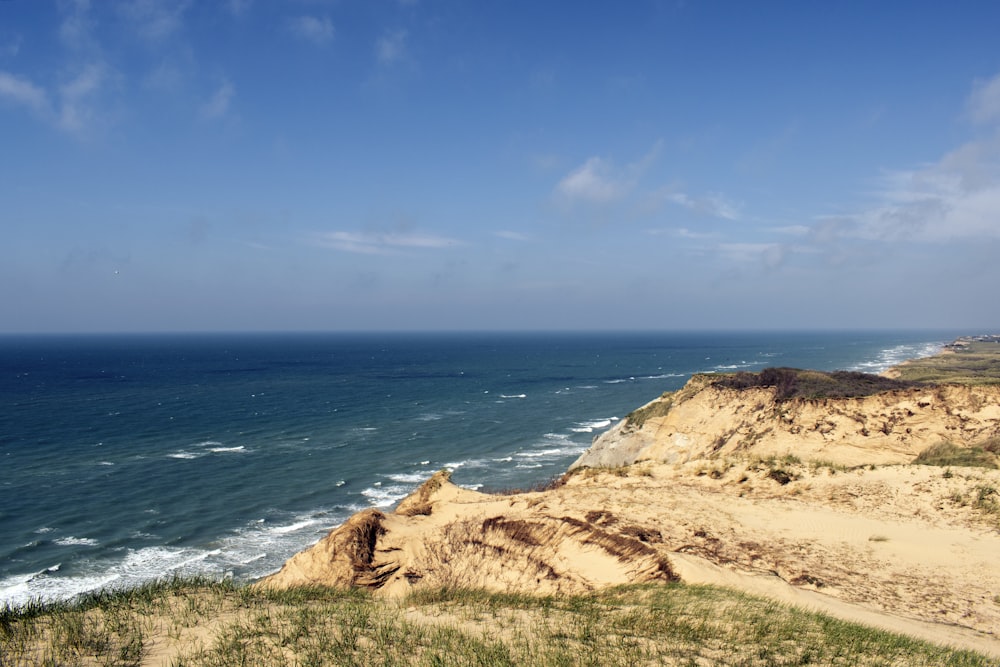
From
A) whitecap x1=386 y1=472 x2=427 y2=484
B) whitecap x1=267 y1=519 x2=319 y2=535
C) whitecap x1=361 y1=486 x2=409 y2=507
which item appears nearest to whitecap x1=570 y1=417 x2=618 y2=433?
whitecap x1=386 y1=472 x2=427 y2=484

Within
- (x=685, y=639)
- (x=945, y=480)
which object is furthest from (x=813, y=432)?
(x=685, y=639)

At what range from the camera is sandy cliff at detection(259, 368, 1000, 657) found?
1411 centimetres

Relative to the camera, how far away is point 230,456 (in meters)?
48.1

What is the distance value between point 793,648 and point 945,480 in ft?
59.1

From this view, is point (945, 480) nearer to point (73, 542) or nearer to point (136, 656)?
point (136, 656)

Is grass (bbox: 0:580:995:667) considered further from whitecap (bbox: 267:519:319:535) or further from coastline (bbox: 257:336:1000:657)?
whitecap (bbox: 267:519:319:535)

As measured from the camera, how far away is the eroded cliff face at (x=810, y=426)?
29125 millimetres

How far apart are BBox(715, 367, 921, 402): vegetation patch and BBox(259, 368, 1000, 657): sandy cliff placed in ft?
22.3

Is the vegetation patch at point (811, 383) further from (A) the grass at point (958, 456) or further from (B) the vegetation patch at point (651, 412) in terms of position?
(A) the grass at point (958, 456)

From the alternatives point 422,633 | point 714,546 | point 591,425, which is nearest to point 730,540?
point 714,546

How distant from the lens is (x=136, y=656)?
8.09 metres

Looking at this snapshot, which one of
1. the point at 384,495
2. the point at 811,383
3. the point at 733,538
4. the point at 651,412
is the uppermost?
the point at 811,383

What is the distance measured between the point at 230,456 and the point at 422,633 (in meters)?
44.9

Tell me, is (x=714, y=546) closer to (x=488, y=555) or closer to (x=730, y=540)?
(x=730, y=540)
